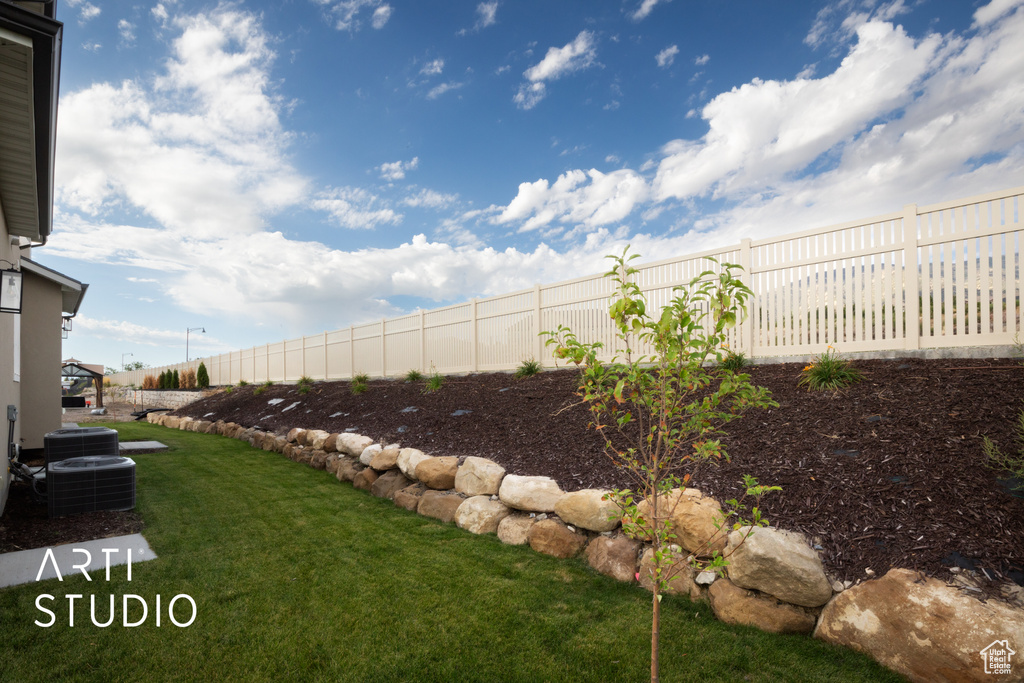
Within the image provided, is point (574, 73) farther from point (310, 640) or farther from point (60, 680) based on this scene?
point (60, 680)

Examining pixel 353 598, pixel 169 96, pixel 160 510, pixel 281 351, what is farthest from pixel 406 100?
pixel 281 351

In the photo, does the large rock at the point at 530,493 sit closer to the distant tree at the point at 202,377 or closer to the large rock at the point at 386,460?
the large rock at the point at 386,460

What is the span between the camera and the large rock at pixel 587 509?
11.6 feet

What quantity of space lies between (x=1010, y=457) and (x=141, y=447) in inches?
489

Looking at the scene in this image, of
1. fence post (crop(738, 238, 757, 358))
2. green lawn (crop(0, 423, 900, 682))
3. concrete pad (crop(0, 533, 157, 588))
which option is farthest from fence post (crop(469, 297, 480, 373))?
concrete pad (crop(0, 533, 157, 588))

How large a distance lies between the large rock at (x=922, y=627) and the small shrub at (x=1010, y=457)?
115 centimetres

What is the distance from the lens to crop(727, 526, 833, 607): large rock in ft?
8.56

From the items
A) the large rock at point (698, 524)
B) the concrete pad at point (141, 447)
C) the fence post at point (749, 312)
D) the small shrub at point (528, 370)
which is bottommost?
the concrete pad at point (141, 447)

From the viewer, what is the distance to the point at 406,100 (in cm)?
825

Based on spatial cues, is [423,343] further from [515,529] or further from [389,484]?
[515,529]

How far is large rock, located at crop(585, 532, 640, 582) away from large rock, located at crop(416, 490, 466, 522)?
5.36 feet

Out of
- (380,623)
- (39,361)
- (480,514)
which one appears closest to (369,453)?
(480,514)

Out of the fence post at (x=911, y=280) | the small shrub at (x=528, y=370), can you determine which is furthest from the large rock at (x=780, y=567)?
the small shrub at (x=528, y=370)

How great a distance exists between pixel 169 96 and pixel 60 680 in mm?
8707
